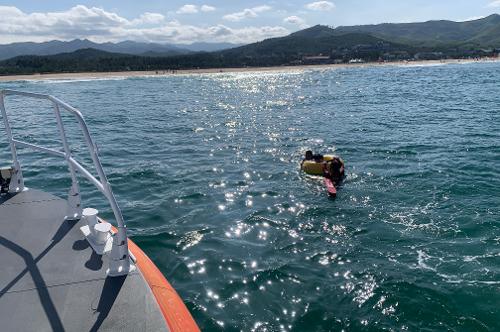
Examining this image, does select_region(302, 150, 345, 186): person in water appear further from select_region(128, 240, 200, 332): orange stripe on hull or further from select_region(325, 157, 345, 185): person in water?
select_region(128, 240, 200, 332): orange stripe on hull

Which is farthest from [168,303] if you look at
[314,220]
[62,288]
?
[314,220]

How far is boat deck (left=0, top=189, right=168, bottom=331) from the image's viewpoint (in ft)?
16.4

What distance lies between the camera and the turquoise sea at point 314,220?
29.2ft

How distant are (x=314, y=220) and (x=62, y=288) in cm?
910

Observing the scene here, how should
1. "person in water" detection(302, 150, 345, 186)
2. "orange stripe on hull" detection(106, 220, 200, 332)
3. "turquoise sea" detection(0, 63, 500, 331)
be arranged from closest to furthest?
"orange stripe on hull" detection(106, 220, 200, 332) < "turquoise sea" detection(0, 63, 500, 331) < "person in water" detection(302, 150, 345, 186)

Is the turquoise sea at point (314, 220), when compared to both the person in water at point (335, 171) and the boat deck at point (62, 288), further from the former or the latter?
the boat deck at point (62, 288)

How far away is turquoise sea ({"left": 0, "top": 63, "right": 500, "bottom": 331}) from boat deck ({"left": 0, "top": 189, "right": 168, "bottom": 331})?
3110mm

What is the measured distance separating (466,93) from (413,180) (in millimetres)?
39677

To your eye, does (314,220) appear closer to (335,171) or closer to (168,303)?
(335,171)

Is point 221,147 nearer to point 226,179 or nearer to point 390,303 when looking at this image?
point 226,179

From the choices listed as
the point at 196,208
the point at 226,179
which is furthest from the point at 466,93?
the point at 196,208

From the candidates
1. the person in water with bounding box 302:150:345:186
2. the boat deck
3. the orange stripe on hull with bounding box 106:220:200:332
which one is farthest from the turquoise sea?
the boat deck

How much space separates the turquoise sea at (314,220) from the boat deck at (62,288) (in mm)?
3110

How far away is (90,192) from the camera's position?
1631 centimetres
